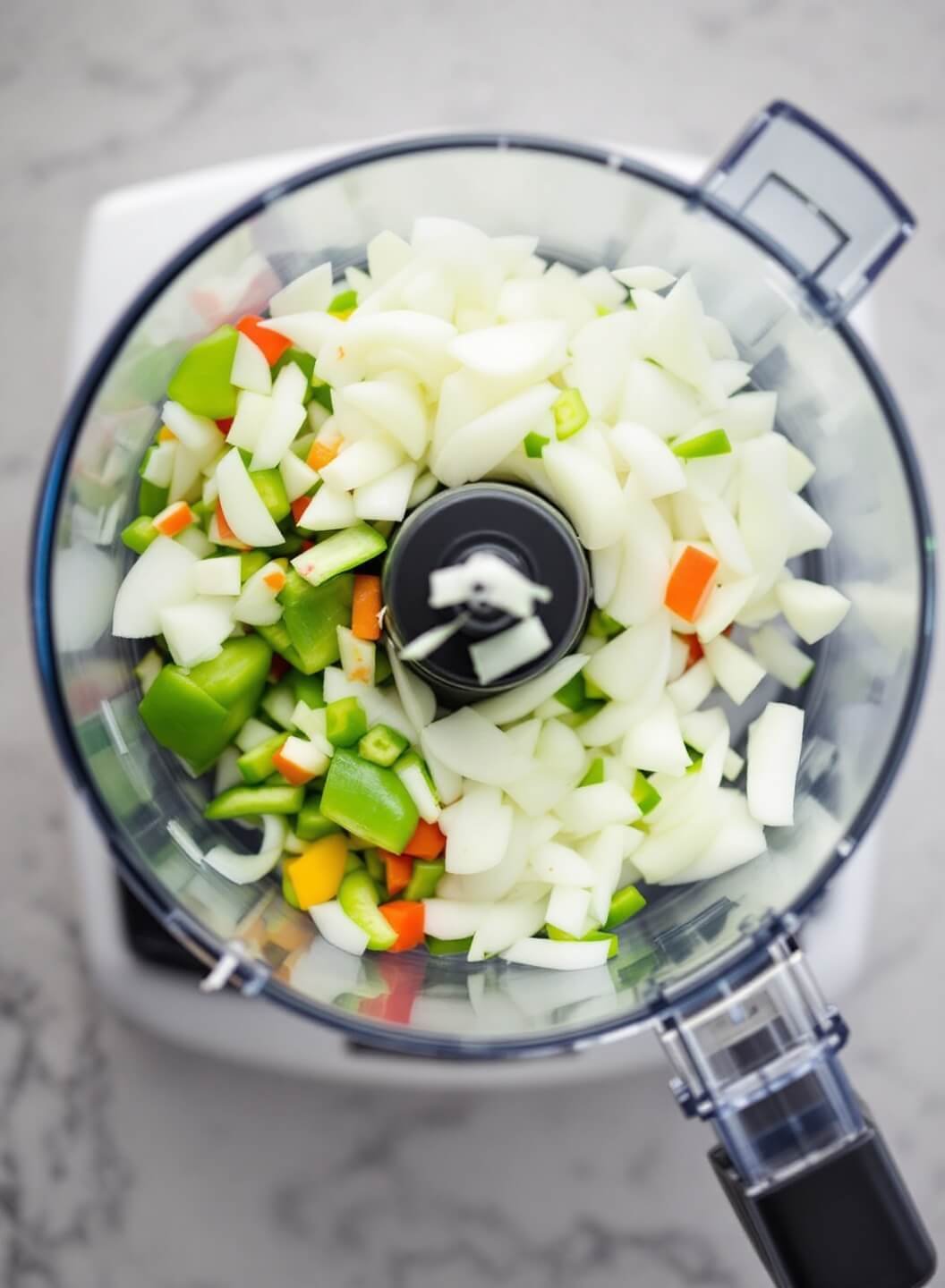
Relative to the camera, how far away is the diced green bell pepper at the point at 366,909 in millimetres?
651

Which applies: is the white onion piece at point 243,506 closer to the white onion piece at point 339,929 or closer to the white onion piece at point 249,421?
the white onion piece at point 249,421

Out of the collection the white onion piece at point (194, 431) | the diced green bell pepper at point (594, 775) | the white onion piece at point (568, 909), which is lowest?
the white onion piece at point (568, 909)

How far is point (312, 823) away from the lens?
0.66 m

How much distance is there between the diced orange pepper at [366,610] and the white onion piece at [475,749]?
2.5 inches

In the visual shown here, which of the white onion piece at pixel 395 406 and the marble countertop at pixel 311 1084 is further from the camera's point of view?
the marble countertop at pixel 311 1084

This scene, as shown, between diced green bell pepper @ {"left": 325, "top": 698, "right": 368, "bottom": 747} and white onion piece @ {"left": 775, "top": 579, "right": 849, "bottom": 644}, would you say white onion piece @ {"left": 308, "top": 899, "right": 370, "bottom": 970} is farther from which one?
white onion piece @ {"left": 775, "top": 579, "right": 849, "bottom": 644}

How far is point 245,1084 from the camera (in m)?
1.03

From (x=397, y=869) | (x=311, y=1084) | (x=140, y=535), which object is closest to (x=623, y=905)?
(x=397, y=869)

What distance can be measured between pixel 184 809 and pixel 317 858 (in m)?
0.08

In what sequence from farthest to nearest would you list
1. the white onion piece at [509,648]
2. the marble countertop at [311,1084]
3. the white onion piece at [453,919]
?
1. the marble countertop at [311,1084]
2. the white onion piece at [453,919]
3. the white onion piece at [509,648]

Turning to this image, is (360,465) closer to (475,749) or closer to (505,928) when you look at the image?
(475,749)

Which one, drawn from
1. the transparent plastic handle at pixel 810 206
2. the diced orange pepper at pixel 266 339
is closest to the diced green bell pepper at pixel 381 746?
the diced orange pepper at pixel 266 339

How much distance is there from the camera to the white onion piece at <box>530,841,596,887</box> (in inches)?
25.8

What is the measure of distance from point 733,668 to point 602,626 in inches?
3.2
